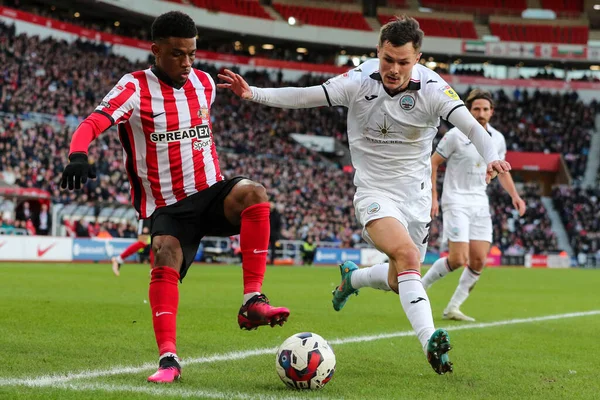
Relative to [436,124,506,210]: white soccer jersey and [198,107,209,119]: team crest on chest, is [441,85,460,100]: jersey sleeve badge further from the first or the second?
[436,124,506,210]: white soccer jersey

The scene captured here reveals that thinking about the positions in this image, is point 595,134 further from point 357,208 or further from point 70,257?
point 357,208

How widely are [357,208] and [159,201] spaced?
1.46m

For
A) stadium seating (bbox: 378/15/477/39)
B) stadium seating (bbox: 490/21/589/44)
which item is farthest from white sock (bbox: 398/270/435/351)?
stadium seating (bbox: 490/21/589/44)

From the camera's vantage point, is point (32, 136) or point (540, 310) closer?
point (540, 310)

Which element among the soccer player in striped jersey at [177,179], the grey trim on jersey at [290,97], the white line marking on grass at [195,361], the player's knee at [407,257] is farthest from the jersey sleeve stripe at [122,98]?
the player's knee at [407,257]

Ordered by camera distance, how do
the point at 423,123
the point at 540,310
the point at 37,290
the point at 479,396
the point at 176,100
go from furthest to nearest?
the point at 37,290 < the point at 540,310 < the point at 423,123 < the point at 176,100 < the point at 479,396

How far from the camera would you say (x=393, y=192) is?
6051 mm

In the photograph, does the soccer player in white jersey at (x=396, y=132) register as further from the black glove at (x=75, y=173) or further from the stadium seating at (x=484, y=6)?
the stadium seating at (x=484, y=6)

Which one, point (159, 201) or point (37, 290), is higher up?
point (159, 201)

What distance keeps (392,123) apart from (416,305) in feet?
4.51

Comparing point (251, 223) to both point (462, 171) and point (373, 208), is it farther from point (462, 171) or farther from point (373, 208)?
point (462, 171)

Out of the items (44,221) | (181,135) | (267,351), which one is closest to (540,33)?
(44,221)

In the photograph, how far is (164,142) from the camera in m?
5.33

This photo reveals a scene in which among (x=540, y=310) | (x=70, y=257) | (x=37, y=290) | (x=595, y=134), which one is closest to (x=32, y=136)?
(x=70, y=257)
